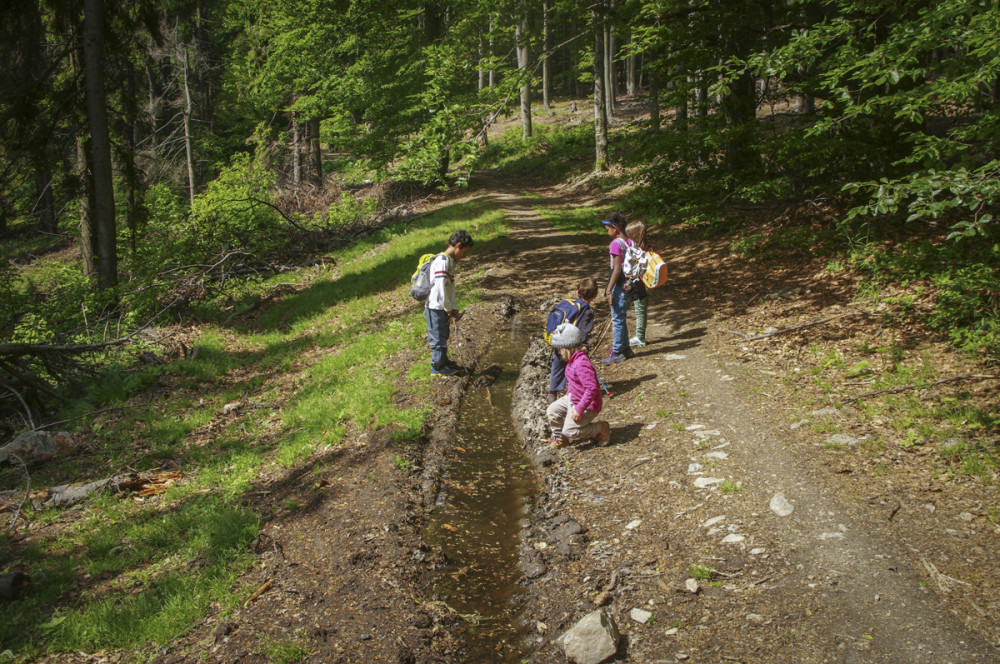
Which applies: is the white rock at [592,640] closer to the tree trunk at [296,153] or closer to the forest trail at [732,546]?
the forest trail at [732,546]

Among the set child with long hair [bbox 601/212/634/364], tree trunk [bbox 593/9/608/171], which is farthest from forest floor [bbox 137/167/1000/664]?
tree trunk [bbox 593/9/608/171]

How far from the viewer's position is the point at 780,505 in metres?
4.86

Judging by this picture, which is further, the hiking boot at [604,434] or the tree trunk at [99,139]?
the tree trunk at [99,139]

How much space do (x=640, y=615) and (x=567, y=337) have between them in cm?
296

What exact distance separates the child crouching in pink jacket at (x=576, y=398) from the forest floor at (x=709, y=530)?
0.76ft

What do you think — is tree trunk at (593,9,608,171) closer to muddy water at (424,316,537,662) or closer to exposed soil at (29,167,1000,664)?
exposed soil at (29,167,1000,664)

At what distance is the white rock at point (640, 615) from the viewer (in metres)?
4.02

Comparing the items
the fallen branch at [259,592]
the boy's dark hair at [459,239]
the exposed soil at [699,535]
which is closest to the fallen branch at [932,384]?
the exposed soil at [699,535]

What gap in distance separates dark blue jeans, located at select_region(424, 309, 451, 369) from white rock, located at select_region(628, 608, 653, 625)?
4.97 meters

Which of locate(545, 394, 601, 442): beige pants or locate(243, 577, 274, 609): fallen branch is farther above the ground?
locate(545, 394, 601, 442): beige pants

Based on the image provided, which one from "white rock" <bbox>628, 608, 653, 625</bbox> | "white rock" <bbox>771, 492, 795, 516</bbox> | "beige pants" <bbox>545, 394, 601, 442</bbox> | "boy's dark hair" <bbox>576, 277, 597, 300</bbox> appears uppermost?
"boy's dark hair" <bbox>576, 277, 597, 300</bbox>

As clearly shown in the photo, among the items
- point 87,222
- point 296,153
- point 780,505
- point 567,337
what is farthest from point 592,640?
point 296,153

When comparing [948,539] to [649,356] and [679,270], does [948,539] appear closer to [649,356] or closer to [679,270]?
[649,356]

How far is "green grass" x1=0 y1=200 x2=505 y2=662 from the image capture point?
15.4 feet
